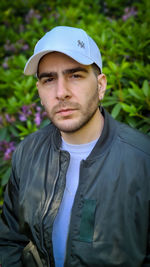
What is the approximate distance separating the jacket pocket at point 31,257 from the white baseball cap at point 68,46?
4.26 feet

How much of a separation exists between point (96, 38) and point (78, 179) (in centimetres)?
160

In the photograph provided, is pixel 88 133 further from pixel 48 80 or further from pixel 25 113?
pixel 25 113

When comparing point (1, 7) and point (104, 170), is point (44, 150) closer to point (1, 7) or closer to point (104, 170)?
point (104, 170)

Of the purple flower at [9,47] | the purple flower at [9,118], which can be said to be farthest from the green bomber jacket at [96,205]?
the purple flower at [9,47]

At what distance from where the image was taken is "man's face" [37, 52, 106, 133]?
170 cm

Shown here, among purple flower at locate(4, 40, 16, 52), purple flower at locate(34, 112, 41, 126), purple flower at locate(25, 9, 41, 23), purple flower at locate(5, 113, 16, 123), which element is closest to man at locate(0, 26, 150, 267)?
purple flower at locate(34, 112, 41, 126)

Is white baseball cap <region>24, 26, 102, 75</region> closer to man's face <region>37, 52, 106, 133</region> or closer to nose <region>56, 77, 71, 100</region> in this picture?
man's face <region>37, 52, 106, 133</region>

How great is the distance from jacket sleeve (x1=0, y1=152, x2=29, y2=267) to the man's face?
28.5 inches

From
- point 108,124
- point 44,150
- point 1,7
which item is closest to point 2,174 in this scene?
point 44,150

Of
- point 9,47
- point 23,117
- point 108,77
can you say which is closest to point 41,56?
point 108,77

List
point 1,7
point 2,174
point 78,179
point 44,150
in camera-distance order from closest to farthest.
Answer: point 78,179
point 44,150
point 2,174
point 1,7

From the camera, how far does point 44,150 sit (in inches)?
80.2

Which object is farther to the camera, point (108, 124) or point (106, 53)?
→ point (106, 53)

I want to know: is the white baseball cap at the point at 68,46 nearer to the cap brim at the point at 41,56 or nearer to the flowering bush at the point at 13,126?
the cap brim at the point at 41,56
